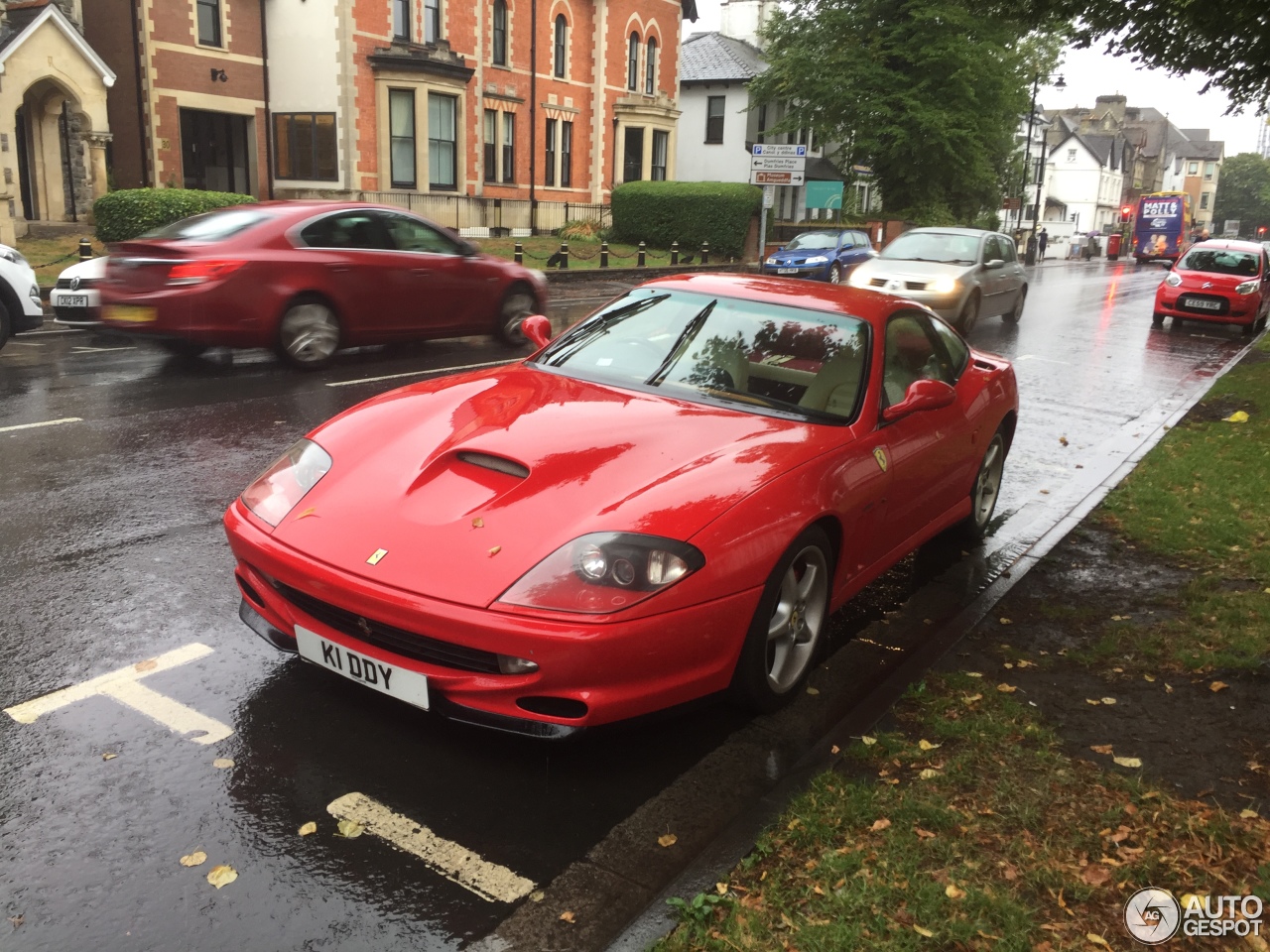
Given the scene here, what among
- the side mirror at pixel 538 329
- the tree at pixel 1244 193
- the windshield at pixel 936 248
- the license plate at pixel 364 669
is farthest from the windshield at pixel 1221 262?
the tree at pixel 1244 193

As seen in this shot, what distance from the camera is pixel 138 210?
836 inches

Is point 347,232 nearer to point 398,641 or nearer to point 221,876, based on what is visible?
point 398,641

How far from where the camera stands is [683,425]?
4270mm

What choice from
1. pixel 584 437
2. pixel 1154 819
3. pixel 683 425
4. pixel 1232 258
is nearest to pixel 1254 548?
pixel 1154 819

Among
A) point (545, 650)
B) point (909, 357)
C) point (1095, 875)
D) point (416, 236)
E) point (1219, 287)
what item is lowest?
point (1095, 875)

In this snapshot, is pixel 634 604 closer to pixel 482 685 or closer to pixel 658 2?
pixel 482 685

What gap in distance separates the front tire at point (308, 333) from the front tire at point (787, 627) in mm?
8085

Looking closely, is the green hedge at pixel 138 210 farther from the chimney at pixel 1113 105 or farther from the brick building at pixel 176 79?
the chimney at pixel 1113 105

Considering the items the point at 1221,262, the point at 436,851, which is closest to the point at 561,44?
the point at 1221,262

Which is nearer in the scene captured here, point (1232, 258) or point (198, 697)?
point (198, 697)

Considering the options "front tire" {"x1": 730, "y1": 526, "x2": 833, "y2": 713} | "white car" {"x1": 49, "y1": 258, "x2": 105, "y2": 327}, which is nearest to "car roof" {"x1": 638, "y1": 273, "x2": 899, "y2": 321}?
A: "front tire" {"x1": 730, "y1": 526, "x2": 833, "y2": 713}

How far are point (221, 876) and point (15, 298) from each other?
9859mm

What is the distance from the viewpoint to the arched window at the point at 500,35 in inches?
1390

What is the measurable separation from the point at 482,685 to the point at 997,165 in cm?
4848
